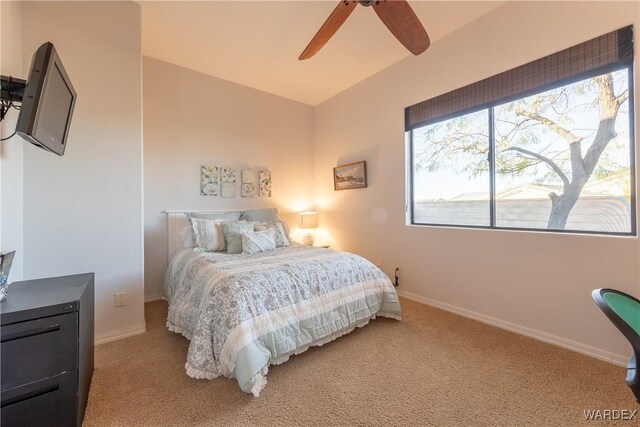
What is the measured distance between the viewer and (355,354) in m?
1.89

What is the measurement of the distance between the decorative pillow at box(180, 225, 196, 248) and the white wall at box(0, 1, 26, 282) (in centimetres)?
132

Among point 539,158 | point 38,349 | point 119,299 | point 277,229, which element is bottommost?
point 119,299

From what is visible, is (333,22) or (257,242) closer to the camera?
(333,22)

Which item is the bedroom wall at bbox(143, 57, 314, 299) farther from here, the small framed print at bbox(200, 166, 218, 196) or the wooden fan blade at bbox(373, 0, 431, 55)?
the wooden fan blade at bbox(373, 0, 431, 55)

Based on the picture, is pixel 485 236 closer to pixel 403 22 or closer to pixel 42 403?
pixel 403 22

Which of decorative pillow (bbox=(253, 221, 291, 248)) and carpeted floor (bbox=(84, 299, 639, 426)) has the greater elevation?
decorative pillow (bbox=(253, 221, 291, 248))

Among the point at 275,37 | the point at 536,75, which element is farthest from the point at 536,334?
the point at 275,37

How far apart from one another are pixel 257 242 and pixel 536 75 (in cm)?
295

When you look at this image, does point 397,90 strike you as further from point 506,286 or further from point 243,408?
point 243,408

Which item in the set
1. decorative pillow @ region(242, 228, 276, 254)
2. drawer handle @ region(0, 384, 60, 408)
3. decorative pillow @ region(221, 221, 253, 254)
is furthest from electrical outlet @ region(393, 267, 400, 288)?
drawer handle @ region(0, 384, 60, 408)

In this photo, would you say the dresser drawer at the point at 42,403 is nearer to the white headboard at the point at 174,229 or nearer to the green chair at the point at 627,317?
the white headboard at the point at 174,229

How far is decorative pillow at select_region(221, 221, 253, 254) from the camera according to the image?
2719 mm

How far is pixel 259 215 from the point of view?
3.46 m

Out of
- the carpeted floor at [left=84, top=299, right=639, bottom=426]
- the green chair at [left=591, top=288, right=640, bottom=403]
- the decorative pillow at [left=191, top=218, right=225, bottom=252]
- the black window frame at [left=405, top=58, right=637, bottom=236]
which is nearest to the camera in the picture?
the green chair at [left=591, top=288, right=640, bottom=403]
